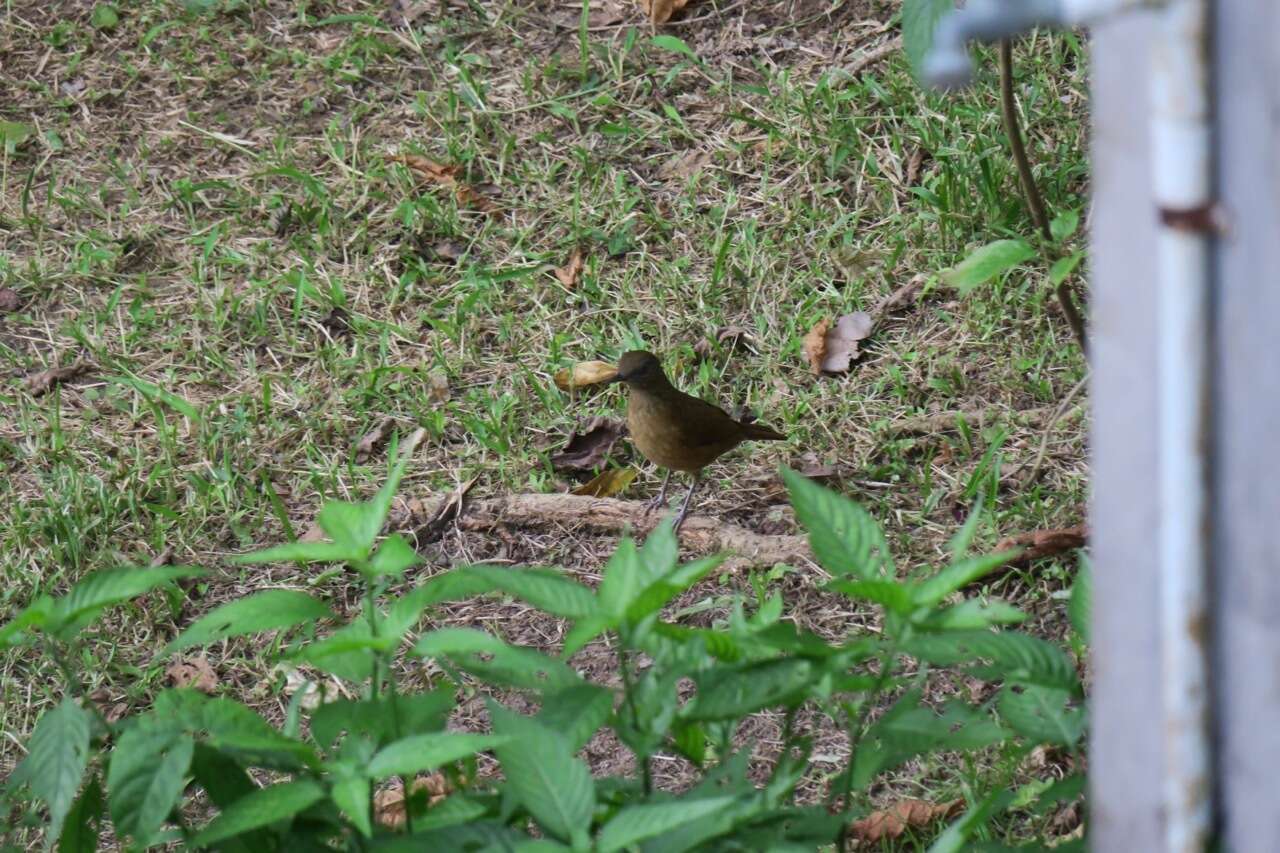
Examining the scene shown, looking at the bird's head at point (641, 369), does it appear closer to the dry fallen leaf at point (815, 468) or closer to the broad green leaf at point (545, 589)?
the dry fallen leaf at point (815, 468)

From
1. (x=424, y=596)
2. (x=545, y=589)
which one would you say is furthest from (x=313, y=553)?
(x=545, y=589)

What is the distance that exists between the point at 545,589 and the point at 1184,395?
0.78 metres

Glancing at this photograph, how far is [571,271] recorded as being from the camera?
5.25m

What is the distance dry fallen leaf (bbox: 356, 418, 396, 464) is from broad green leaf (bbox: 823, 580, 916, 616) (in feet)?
10.2

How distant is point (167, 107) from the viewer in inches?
246

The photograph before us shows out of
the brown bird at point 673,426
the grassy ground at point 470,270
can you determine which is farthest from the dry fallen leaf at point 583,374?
the brown bird at point 673,426

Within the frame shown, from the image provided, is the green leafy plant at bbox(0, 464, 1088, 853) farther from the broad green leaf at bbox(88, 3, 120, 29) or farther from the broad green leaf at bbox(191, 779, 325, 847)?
the broad green leaf at bbox(88, 3, 120, 29)

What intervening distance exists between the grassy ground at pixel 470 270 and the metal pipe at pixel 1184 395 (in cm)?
220

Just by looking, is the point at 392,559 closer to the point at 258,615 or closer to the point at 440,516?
the point at 258,615

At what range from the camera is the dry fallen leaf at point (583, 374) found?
4787 millimetres

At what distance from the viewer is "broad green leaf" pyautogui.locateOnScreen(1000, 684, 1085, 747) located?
6.18 ft

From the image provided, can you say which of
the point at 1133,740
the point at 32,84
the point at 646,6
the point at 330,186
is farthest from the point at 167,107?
the point at 1133,740

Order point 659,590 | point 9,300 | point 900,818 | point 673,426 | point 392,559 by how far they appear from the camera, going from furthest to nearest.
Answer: point 9,300 < point 673,426 < point 900,818 < point 392,559 < point 659,590

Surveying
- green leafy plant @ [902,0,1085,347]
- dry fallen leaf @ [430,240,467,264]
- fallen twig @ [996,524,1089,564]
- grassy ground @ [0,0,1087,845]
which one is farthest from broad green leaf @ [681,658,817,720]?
dry fallen leaf @ [430,240,467,264]
